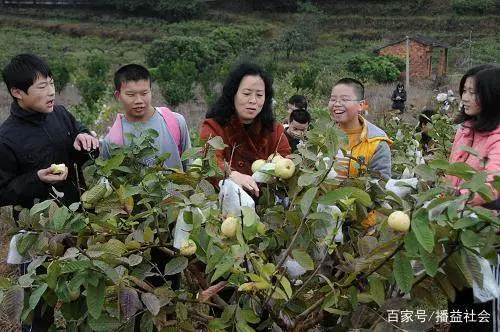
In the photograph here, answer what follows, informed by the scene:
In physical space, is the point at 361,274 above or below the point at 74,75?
above

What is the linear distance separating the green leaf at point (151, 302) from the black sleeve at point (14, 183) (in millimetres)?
715

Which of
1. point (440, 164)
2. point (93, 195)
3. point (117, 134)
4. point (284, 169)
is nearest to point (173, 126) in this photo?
point (117, 134)

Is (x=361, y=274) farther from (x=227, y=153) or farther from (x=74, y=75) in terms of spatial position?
(x=74, y=75)

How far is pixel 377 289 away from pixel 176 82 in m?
9.86

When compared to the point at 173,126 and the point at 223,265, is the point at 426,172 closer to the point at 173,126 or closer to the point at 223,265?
the point at 223,265

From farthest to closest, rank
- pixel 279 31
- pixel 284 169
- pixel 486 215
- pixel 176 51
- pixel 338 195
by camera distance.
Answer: pixel 279 31, pixel 176 51, pixel 284 169, pixel 338 195, pixel 486 215

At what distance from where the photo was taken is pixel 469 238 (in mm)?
880

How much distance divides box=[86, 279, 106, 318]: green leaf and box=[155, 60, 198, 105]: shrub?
30.0 feet

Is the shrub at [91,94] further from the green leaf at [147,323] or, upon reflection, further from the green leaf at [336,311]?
the green leaf at [336,311]

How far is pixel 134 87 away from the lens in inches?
70.3

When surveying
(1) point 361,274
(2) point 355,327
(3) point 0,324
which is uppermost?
(1) point 361,274

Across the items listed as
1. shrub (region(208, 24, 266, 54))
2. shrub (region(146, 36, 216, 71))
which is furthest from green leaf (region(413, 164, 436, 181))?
shrub (region(208, 24, 266, 54))

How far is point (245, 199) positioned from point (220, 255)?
0.57 ft

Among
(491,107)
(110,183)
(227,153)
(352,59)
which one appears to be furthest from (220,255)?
(352,59)
